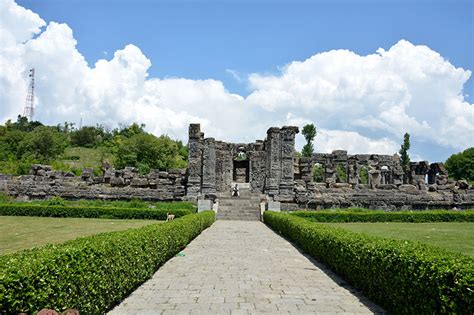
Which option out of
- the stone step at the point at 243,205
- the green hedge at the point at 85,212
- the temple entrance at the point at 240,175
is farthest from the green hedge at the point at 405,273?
the temple entrance at the point at 240,175

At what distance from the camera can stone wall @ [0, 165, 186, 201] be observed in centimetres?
2673

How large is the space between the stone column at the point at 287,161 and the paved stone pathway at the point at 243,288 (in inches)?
651

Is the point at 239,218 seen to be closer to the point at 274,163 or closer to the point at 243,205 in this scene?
the point at 243,205

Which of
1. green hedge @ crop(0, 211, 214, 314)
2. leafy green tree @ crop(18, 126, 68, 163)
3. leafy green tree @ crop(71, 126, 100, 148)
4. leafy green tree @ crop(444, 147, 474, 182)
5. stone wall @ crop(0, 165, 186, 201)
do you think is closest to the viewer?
green hedge @ crop(0, 211, 214, 314)

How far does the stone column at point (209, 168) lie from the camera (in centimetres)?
2805

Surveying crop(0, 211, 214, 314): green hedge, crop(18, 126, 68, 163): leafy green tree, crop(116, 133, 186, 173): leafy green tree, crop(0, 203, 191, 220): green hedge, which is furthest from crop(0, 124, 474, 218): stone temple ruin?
crop(18, 126, 68, 163): leafy green tree

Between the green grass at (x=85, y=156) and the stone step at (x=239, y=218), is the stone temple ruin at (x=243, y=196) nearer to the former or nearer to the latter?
the stone step at (x=239, y=218)

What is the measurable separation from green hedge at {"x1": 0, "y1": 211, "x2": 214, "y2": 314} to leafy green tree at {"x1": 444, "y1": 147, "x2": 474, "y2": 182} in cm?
Result: 6226

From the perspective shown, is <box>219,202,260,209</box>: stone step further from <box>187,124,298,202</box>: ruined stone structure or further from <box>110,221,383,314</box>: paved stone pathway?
<box>110,221,383,314</box>: paved stone pathway

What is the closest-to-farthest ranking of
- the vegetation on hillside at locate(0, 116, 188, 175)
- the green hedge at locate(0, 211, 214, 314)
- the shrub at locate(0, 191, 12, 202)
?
the green hedge at locate(0, 211, 214, 314)
the shrub at locate(0, 191, 12, 202)
the vegetation on hillside at locate(0, 116, 188, 175)

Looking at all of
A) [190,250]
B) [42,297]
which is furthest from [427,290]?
[190,250]

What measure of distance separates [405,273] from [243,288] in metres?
3.07

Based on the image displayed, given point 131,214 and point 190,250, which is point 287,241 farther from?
point 131,214

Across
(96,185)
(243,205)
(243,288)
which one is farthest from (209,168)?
(243,288)
